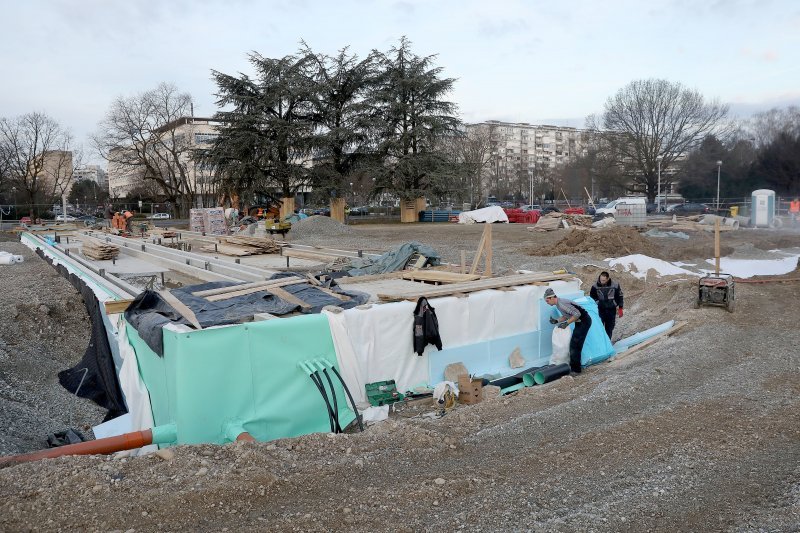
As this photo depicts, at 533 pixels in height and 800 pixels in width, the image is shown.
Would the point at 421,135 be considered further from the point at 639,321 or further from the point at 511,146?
the point at 511,146

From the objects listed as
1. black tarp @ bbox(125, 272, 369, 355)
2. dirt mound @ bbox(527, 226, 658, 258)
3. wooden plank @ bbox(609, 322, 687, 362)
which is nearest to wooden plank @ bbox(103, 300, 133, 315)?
black tarp @ bbox(125, 272, 369, 355)

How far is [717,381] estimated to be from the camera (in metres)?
7.77

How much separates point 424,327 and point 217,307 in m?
2.75

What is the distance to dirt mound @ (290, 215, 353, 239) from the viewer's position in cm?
3167

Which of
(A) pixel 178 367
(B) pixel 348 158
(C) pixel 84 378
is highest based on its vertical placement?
(B) pixel 348 158

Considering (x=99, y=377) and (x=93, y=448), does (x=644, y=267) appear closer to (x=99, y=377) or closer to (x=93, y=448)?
(x=99, y=377)

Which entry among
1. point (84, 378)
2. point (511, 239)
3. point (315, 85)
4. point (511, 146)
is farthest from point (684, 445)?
point (511, 146)

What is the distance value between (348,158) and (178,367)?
38.2m

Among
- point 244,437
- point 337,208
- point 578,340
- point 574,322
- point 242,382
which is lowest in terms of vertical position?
point 244,437

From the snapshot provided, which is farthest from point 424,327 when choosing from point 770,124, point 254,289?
point 770,124

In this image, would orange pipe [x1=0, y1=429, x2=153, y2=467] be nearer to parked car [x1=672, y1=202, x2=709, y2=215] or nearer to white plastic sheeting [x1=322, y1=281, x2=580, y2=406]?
white plastic sheeting [x1=322, y1=281, x2=580, y2=406]

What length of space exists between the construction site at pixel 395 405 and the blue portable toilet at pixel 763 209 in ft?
68.3

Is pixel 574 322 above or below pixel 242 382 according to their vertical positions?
above

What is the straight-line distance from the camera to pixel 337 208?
43.6 meters
